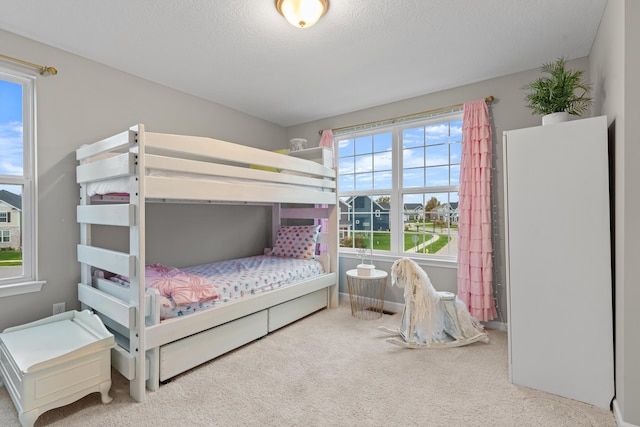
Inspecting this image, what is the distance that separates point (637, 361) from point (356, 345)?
5.65 ft

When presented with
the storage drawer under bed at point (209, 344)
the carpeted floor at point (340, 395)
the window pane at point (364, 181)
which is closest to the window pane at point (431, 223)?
the window pane at point (364, 181)

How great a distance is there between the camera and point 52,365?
1.69 metres

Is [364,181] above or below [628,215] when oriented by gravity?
above

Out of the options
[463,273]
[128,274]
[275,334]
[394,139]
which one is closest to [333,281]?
[275,334]

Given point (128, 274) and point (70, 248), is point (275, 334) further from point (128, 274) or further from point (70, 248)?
point (70, 248)

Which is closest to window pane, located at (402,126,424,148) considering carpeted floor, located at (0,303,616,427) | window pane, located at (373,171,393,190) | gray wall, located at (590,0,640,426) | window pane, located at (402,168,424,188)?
window pane, located at (402,168,424,188)

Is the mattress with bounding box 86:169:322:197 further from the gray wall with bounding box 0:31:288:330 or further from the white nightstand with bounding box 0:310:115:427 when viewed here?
the white nightstand with bounding box 0:310:115:427

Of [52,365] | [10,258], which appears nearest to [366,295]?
[52,365]

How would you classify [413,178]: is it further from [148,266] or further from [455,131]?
[148,266]

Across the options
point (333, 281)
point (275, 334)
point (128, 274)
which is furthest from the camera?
point (333, 281)

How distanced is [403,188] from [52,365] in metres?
3.34

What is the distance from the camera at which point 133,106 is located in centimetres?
295

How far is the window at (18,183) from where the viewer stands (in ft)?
7.63

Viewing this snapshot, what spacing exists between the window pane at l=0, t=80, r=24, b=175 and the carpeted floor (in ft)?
5.09
